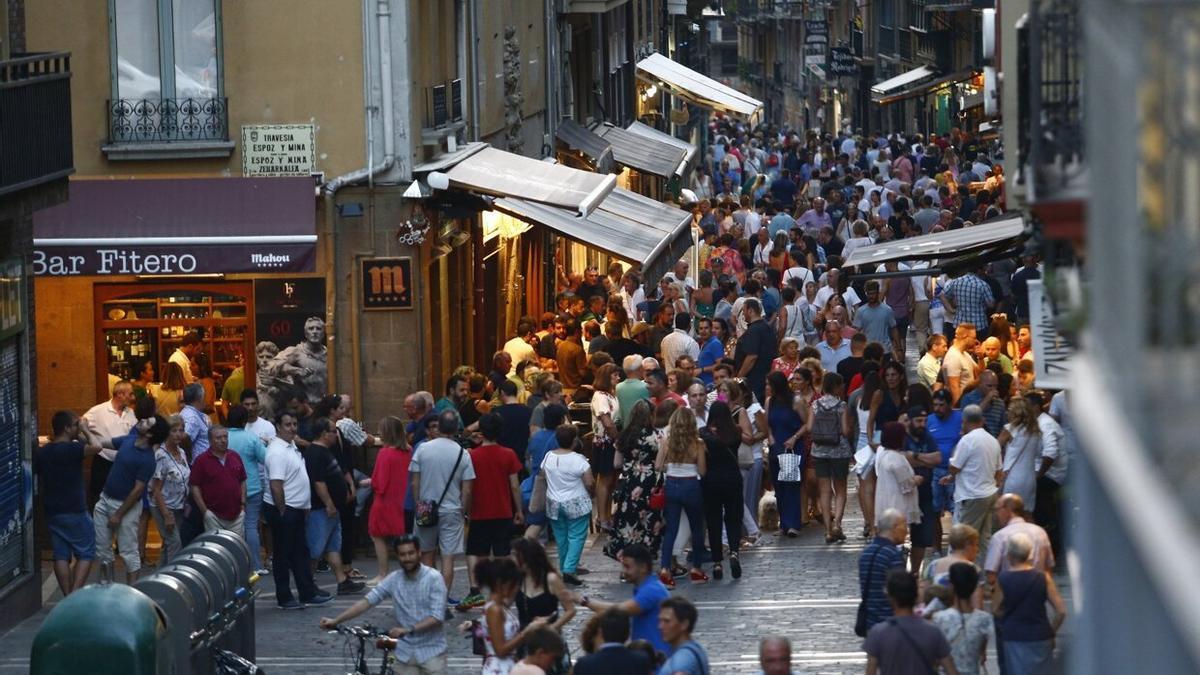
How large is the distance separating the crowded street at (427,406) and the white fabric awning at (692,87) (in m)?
19.0

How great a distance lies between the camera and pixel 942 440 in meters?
16.7

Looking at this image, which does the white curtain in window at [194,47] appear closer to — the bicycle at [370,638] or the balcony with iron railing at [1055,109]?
the bicycle at [370,638]

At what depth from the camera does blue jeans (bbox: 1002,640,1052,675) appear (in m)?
11.8

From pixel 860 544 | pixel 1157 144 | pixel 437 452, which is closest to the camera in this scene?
pixel 1157 144

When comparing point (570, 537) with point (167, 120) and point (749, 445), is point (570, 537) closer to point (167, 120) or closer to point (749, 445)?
point (749, 445)

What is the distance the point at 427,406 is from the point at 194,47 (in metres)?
5.02

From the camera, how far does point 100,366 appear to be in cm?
2081

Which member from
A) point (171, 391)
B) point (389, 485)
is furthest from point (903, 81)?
point (389, 485)

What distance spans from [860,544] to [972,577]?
6659mm

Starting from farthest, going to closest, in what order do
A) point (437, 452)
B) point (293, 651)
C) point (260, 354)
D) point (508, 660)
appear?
point (260, 354), point (437, 452), point (293, 651), point (508, 660)

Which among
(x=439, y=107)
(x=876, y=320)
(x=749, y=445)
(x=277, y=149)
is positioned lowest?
(x=749, y=445)

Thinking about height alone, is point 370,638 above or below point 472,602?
above

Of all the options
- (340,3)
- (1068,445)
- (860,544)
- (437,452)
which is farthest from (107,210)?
(1068,445)

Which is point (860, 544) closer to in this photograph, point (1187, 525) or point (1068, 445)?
point (1068, 445)
